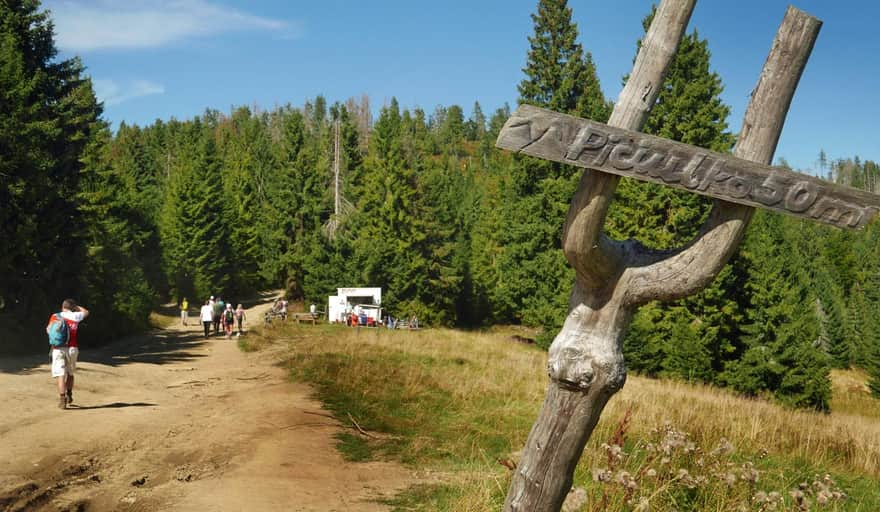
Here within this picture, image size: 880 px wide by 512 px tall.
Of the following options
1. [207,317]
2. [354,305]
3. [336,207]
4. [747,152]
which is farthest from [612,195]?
[336,207]

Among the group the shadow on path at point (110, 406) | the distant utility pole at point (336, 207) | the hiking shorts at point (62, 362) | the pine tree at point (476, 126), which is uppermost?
the pine tree at point (476, 126)

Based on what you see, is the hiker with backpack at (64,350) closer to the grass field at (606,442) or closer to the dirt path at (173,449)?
the dirt path at (173,449)

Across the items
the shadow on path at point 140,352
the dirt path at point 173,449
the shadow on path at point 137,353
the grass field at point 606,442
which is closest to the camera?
the grass field at point 606,442

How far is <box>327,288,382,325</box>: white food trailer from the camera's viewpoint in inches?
1506

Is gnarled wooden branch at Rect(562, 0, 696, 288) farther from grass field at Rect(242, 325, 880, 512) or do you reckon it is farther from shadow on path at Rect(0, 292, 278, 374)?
shadow on path at Rect(0, 292, 278, 374)

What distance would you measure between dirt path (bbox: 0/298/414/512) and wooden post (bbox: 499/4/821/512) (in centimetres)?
325

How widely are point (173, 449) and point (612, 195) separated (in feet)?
25.9

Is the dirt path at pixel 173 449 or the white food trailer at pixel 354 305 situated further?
the white food trailer at pixel 354 305

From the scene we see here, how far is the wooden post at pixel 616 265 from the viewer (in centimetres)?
394

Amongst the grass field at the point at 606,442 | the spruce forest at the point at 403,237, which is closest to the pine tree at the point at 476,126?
the spruce forest at the point at 403,237

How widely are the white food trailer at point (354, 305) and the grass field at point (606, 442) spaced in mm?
18877

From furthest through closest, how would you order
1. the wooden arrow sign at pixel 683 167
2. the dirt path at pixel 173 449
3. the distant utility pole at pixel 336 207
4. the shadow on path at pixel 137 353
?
1. the distant utility pole at pixel 336 207
2. the shadow on path at pixel 137 353
3. the dirt path at pixel 173 449
4. the wooden arrow sign at pixel 683 167

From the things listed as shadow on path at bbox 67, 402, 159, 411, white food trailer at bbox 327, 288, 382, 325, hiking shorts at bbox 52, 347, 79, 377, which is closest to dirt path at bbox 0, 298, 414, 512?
shadow on path at bbox 67, 402, 159, 411

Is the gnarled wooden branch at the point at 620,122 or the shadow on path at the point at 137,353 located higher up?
the gnarled wooden branch at the point at 620,122
